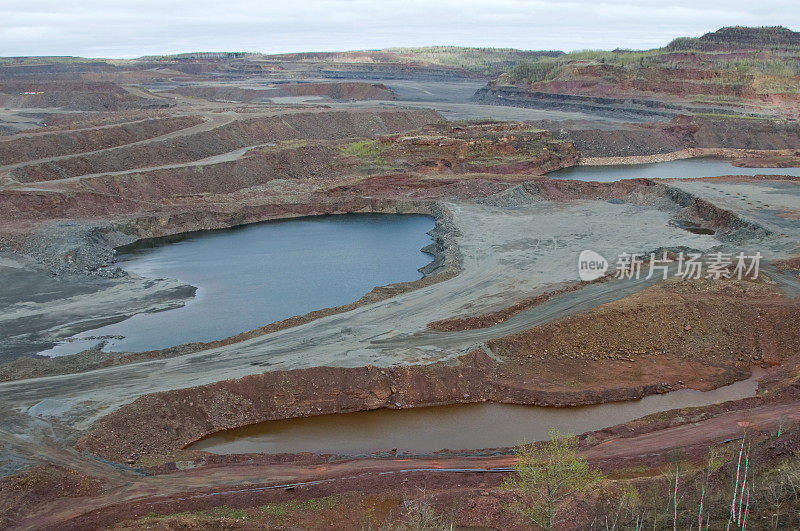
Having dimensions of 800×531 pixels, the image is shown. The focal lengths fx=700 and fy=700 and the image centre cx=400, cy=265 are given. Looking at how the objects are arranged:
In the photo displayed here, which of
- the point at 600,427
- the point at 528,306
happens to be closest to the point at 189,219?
the point at 528,306

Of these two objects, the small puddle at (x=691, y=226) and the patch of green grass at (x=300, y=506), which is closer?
the patch of green grass at (x=300, y=506)

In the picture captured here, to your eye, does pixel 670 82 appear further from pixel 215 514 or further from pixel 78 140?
pixel 215 514

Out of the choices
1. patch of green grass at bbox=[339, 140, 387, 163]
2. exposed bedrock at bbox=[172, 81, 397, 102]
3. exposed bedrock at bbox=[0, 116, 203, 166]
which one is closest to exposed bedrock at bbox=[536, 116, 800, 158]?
patch of green grass at bbox=[339, 140, 387, 163]

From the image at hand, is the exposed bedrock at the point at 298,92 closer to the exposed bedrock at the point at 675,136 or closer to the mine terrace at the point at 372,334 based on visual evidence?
the exposed bedrock at the point at 675,136

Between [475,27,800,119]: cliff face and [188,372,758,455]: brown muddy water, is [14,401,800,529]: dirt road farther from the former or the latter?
[475,27,800,119]: cliff face

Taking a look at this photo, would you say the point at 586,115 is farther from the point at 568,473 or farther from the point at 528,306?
the point at 568,473

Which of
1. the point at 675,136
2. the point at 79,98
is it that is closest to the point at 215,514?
the point at 675,136

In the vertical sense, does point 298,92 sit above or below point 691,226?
above

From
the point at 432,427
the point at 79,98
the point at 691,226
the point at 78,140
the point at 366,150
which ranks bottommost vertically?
the point at 432,427

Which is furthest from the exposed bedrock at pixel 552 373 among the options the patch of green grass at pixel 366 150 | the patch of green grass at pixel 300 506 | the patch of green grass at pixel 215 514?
the patch of green grass at pixel 366 150
